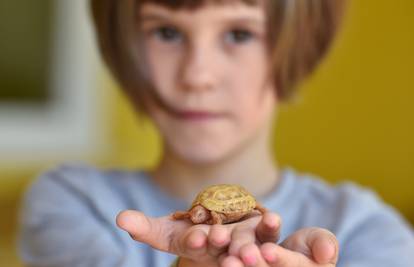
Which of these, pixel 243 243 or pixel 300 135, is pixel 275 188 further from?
pixel 300 135

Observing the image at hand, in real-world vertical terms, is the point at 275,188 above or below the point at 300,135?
above

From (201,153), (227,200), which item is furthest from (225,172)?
(227,200)

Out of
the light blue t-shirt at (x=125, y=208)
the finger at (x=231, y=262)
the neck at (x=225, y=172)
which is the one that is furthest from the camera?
the neck at (x=225, y=172)

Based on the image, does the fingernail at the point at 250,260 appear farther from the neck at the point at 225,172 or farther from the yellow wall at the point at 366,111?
the yellow wall at the point at 366,111

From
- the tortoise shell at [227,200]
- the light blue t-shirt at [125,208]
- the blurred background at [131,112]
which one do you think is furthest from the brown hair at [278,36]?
the blurred background at [131,112]

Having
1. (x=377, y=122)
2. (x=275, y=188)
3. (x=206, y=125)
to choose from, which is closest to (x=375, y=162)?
(x=377, y=122)

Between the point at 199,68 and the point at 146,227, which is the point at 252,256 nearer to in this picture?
the point at 146,227
